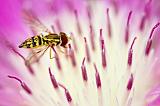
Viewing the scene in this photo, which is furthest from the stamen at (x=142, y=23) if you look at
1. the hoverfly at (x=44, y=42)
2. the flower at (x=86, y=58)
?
the hoverfly at (x=44, y=42)

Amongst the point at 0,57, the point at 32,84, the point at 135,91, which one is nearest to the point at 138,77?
the point at 135,91

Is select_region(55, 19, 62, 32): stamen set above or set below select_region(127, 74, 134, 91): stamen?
above

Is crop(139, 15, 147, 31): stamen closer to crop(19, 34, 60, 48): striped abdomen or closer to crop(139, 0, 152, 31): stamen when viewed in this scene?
crop(139, 0, 152, 31): stamen

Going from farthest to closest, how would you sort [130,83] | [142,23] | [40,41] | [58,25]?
1. [58,25]
2. [142,23]
3. [40,41]
4. [130,83]

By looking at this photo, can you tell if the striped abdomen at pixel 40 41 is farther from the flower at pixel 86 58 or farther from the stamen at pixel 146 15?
the stamen at pixel 146 15

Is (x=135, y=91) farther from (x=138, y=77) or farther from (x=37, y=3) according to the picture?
(x=37, y=3)

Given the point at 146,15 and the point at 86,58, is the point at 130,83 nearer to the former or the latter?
the point at 86,58

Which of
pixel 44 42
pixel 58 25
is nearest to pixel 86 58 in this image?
pixel 44 42

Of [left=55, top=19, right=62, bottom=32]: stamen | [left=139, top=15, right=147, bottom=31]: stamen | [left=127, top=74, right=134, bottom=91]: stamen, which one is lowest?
[left=127, top=74, right=134, bottom=91]: stamen

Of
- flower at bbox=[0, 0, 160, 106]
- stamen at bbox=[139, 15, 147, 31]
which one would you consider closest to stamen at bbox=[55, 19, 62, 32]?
flower at bbox=[0, 0, 160, 106]
